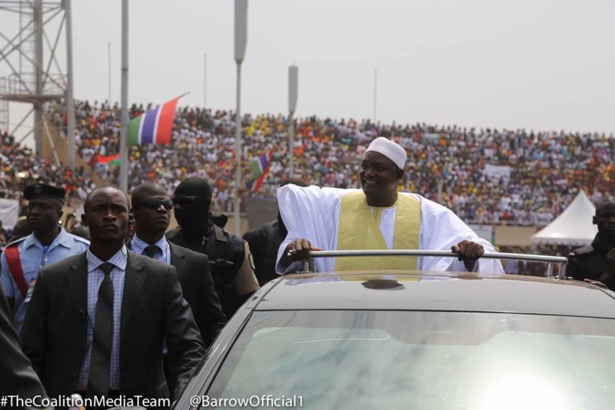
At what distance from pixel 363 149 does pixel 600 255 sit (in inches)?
1690

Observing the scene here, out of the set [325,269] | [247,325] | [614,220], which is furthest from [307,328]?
[614,220]

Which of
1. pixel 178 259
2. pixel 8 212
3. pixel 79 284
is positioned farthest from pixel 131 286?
pixel 8 212

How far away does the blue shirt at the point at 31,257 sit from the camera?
6359 millimetres

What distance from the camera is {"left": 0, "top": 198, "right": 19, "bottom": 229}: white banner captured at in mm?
19531

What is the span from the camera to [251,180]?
40.4 meters

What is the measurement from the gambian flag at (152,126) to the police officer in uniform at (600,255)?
54.0 feet

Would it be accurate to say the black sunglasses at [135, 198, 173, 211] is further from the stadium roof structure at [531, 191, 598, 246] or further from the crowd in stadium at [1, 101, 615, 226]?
the crowd in stadium at [1, 101, 615, 226]

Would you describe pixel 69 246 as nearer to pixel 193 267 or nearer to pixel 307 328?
pixel 193 267

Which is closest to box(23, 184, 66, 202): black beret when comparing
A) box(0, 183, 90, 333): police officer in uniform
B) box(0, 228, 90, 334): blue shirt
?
box(0, 183, 90, 333): police officer in uniform

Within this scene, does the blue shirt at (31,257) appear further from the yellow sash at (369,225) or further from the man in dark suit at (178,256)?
the yellow sash at (369,225)

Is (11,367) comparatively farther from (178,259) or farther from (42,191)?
(42,191)

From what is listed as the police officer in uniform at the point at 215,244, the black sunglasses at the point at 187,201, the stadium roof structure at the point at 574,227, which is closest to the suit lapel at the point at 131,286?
the police officer in uniform at the point at 215,244

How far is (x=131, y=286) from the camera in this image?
482cm

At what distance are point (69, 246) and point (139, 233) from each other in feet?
3.03
